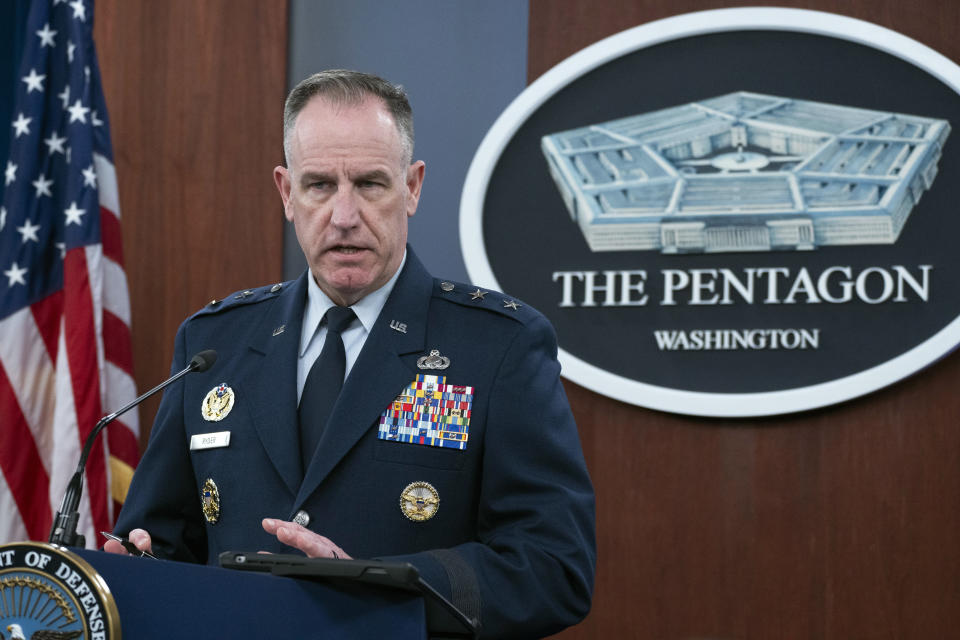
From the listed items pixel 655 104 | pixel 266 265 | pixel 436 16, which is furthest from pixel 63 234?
pixel 655 104

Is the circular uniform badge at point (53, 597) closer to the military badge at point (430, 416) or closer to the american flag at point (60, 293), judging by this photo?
the military badge at point (430, 416)

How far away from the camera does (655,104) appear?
269cm

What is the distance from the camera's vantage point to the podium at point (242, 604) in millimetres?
896

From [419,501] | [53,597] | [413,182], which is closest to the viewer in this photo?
[53,597]

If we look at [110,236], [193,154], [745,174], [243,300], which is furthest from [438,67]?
[243,300]

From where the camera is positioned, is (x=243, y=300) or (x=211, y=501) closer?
(x=211, y=501)

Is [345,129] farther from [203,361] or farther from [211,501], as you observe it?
[211,501]

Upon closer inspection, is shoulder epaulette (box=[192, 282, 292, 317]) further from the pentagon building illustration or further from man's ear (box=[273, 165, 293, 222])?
the pentagon building illustration

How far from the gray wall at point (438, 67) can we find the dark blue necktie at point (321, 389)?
123 cm

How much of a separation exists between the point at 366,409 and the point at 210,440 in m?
0.25

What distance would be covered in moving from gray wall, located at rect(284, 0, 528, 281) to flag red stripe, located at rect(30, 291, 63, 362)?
23.4 inches

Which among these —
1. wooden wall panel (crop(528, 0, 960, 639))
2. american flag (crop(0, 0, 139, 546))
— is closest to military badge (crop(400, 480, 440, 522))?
wooden wall panel (crop(528, 0, 960, 639))

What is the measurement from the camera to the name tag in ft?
5.20

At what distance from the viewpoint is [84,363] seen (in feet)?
9.23
